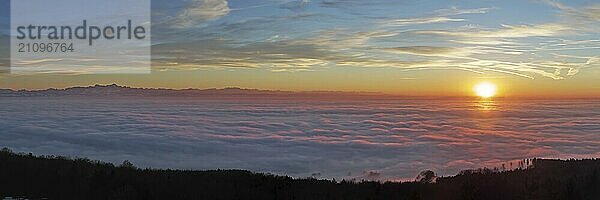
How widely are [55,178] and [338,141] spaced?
71.2 meters

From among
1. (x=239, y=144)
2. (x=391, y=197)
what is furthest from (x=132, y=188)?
(x=239, y=144)

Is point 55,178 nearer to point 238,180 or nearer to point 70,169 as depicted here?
point 70,169

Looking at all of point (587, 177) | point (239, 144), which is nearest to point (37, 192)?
point (587, 177)

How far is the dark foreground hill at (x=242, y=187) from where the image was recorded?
42.2 ft

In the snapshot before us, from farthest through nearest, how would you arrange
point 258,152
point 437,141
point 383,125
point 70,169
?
point 383,125 < point 437,141 < point 258,152 < point 70,169

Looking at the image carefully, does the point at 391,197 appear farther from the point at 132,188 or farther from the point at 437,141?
the point at 437,141

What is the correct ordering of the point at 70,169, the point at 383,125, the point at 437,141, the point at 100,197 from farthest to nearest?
the point at 383,125 < the point at 437,141 < the point at 70,169 < the point at 100,197

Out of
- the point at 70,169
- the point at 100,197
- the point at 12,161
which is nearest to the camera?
the point at 100,197

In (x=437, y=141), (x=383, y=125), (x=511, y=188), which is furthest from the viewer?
(x=383, y=125)

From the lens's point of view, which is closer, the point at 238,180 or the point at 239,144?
the point at 238,180

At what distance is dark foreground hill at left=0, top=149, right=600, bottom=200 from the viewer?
12.9m

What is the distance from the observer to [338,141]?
84875 mm

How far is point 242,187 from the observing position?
13.8m

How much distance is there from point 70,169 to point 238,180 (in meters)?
4.70
